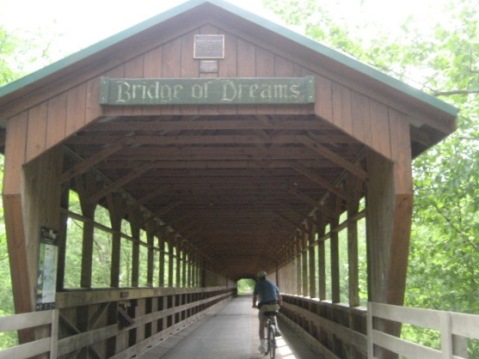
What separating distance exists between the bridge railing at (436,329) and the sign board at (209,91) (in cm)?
223

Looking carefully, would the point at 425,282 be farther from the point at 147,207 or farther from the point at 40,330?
the point at 40,330

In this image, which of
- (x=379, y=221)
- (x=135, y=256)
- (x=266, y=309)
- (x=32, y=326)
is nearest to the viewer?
(x=32, y=326)

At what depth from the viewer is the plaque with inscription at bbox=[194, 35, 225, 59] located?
5863mm

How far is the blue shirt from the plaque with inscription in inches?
224

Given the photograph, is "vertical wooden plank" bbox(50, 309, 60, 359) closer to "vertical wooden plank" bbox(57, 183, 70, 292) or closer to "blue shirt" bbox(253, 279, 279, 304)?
"vertical wooden plank" bbox(57, 183, 70, 292)

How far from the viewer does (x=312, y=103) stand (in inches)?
226

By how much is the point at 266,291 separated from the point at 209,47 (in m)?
5.83

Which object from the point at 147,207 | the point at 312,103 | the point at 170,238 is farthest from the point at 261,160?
the point at 170,238

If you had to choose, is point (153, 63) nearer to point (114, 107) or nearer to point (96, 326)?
point (114, 107)

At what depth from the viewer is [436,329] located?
4.04 meters

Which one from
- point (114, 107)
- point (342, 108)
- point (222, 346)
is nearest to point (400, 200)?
point (342, 108)

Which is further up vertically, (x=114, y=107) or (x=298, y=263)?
(x=114, y=107)

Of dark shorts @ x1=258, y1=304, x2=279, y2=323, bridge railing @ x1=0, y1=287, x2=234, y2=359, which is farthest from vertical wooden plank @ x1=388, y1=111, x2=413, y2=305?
dark shorts @ x1=258, y1=304, x2=279, y2=323

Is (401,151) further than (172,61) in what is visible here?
No
